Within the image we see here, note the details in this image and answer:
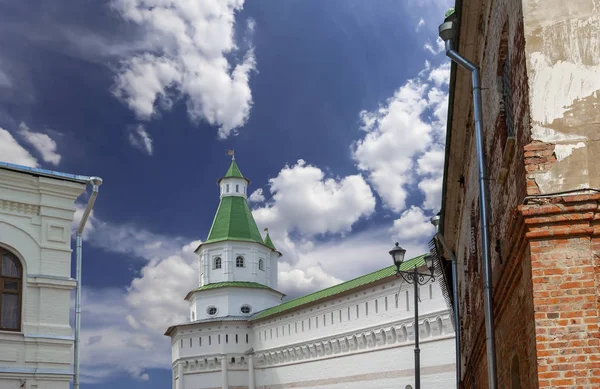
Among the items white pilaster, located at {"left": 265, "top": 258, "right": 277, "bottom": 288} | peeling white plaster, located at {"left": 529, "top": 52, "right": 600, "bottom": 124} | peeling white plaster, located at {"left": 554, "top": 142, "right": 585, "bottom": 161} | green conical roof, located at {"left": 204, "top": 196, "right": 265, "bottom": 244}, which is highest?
green conical roof, located at {"left": 204, "top": 196, "right": 265, "bottom": 244}

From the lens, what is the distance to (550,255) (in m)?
5.94

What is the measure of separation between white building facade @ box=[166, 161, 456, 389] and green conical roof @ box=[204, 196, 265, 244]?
0.29 feet

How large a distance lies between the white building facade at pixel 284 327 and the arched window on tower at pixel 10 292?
25079 millimetres

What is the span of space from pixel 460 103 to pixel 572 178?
5081 millimetres

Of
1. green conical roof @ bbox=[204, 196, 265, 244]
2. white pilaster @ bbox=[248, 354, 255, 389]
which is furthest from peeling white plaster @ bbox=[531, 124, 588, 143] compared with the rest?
green conical roof @ bbox=[204, 196, 265, 244]

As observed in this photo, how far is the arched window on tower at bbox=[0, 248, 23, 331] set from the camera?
618 inches

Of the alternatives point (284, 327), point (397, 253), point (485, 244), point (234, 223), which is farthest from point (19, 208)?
point (234, 223)

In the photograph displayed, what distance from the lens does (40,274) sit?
16172 millimetres

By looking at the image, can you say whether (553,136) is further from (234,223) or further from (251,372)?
(234,223)

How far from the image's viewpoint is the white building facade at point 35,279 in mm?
15500

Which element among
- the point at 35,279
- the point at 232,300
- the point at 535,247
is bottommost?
the point at 535,247

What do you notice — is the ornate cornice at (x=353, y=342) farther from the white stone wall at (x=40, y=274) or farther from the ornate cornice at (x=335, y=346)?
the white stone wall at (x=40, y=274)

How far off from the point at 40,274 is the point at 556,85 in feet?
41.3

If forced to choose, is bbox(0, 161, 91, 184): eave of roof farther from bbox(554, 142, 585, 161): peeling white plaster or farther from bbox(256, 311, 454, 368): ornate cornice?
bbox(256, 311, 454, 368): ornate cornice
